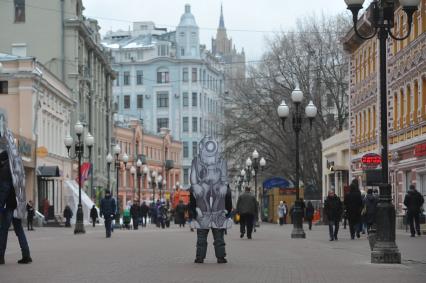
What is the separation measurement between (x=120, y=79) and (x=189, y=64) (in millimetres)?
9910

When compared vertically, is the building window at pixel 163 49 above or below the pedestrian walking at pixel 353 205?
above

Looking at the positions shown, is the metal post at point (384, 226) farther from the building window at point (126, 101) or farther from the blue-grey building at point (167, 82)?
the building window at point (126, 101)

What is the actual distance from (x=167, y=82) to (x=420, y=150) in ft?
324

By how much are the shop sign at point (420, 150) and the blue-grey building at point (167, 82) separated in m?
94.5

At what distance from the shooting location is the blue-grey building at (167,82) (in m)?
134

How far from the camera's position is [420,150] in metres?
38.1

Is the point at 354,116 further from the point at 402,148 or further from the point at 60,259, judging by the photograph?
the point at 60,259

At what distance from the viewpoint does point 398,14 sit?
43.2 m

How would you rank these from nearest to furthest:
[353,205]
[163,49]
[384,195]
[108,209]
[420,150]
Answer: [384,195], [353,205], [108,209], [420,150], [163,49]

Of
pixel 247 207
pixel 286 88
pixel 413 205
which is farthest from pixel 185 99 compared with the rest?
pixel 247 207

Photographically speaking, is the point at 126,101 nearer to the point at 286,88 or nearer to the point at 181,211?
the point at 286,88

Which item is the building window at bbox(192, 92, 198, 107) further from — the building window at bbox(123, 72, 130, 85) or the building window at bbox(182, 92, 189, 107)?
the building window at bbox(123, 72, 130, 85)

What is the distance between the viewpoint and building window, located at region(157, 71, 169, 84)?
134375mm

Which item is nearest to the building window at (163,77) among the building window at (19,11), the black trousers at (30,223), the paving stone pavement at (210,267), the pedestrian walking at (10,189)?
the building window at (19,11)
